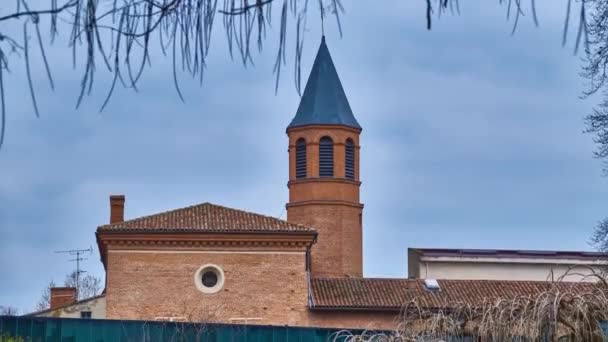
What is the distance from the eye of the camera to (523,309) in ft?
28.7

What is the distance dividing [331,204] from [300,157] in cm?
276

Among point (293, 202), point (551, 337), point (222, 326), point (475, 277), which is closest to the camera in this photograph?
point (551, 337)

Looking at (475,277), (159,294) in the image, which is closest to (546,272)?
(475,277)

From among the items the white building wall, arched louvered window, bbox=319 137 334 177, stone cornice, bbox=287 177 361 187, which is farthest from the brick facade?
arched louvered window, bbox=319 137 334 177

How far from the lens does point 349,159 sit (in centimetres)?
5522

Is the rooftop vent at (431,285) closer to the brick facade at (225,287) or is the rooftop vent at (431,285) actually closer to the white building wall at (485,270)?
the brick facade at (225,287)

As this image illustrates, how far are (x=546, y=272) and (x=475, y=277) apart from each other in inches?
96.9

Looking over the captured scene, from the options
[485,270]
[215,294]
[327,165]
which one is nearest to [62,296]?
[215,294]

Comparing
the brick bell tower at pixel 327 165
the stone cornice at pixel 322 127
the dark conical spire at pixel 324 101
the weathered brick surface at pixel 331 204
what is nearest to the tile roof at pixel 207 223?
the weathered brick surface at pixel 331 204

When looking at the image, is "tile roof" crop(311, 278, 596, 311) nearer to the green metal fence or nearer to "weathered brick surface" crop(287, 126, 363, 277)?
"weathered brick surface" crop(287, 126, 363, 277)

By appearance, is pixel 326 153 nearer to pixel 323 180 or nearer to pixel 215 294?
pixel 323 180

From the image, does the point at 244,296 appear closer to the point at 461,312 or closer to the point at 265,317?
the point at 265,317

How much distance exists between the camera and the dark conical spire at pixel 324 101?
5466 cm

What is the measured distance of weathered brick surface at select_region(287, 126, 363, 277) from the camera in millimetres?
52312
